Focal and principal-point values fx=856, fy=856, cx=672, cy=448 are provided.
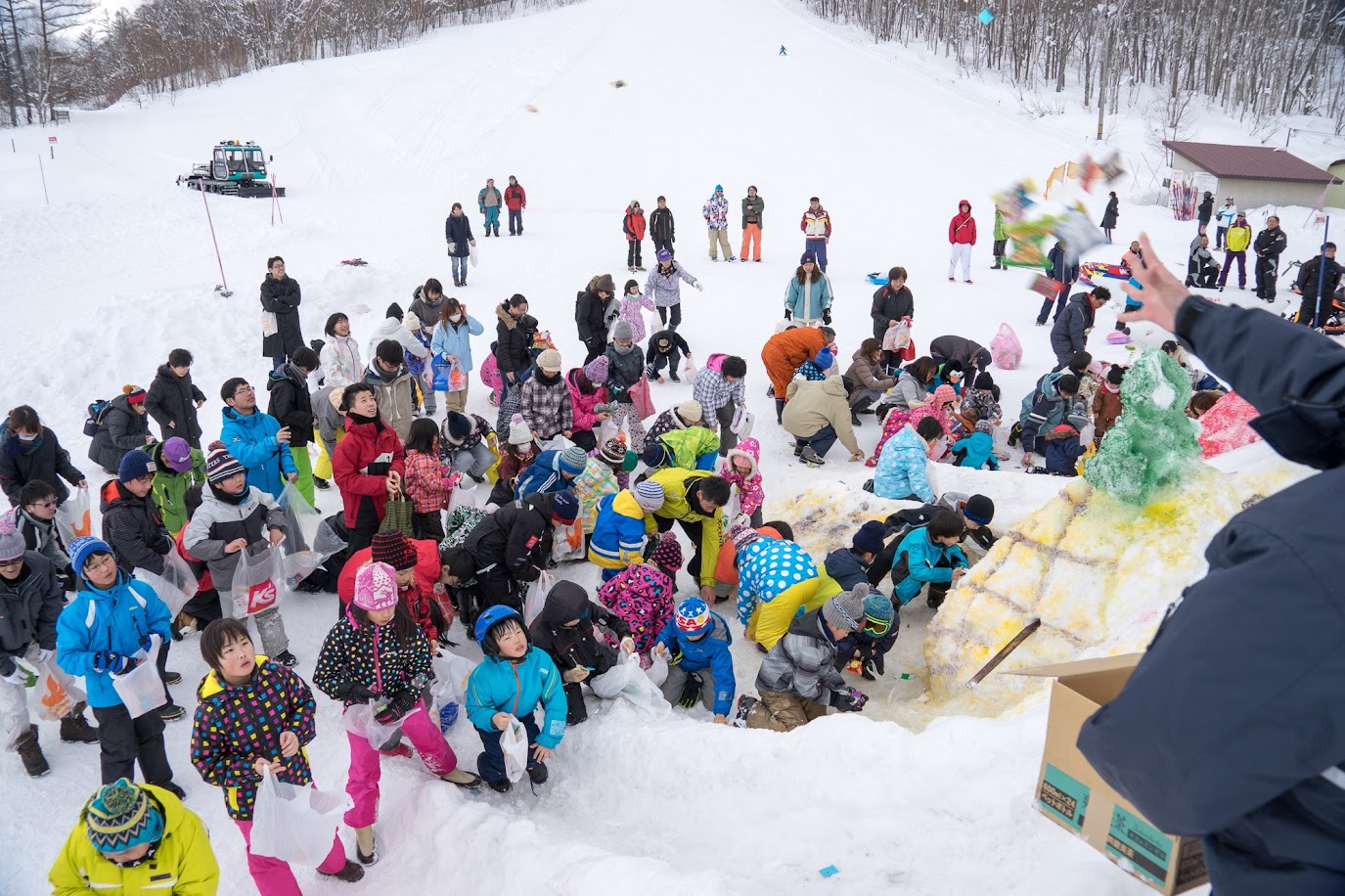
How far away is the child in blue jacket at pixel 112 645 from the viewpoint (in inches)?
172

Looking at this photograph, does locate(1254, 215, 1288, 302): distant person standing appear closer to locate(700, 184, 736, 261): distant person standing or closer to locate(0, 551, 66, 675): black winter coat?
locate(700, 184, 736, 261): distant person standing

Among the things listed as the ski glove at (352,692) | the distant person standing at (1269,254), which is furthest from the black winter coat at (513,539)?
the distant person standing at (1269,254)

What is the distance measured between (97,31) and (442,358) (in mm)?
65342

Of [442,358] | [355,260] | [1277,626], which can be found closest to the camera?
[1277,626]

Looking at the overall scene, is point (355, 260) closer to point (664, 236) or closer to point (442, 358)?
point (664, 236)

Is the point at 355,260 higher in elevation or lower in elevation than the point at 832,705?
higher

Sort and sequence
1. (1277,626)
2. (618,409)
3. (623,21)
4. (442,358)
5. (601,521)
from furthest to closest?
(623,21) → (442,358) → (618,409) → (601,521) → (1277,626)

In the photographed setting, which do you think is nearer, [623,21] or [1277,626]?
[1277,626]

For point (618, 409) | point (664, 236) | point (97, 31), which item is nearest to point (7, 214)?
point (664, 236)

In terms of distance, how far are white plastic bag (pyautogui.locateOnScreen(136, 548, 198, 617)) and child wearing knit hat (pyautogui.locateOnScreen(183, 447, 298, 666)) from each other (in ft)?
0.43

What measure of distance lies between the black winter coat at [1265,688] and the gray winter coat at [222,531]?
5.37 metres

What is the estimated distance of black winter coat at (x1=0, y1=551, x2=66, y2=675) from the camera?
190 inches

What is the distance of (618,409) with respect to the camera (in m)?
9.11

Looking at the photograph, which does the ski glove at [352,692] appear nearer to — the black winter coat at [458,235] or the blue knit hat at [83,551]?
the blue knit hat at [83,551]
